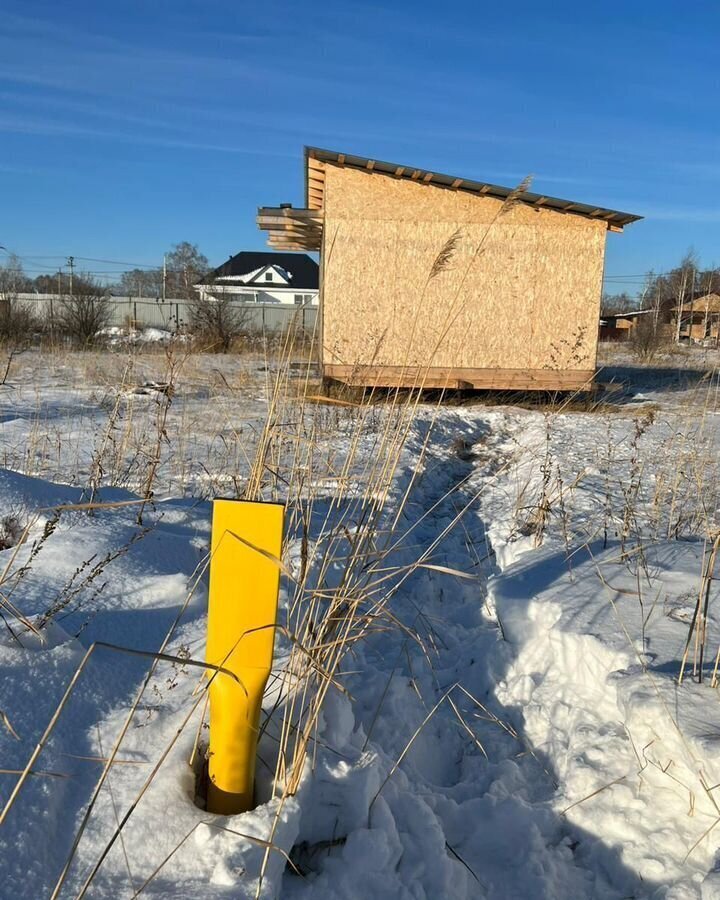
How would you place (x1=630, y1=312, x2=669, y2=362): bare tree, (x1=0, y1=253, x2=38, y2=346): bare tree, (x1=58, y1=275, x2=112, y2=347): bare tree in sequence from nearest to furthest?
(x1=0, y1=253, x2=38, y2=346): bare tree
(x1=58, y1=275, x2=112, y2=347): bare tree
(x1=630, y1=312, x2=669, y2=362): bare tree

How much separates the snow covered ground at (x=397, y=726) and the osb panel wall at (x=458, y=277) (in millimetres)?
6930

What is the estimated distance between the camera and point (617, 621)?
261cm

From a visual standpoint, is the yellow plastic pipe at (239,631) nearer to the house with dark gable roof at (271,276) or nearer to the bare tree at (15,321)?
the bare tree at (15,321)

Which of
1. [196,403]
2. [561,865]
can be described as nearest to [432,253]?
[196,403]

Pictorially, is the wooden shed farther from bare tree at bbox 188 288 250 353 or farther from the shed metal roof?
bare tree at bbox 188 288 250 353

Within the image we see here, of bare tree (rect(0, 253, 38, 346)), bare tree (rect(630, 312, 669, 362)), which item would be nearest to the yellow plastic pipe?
bare tree (rect(0, 253, 38, 346))

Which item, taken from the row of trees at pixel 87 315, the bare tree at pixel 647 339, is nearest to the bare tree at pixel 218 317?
the row of trees at pixel 87 315

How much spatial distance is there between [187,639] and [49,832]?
866 millimetres

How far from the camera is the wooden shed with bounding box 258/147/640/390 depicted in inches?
394

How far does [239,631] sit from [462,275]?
31.2 feet

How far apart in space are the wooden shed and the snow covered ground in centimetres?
688

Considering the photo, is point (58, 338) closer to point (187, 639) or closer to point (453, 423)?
point (453, 423)

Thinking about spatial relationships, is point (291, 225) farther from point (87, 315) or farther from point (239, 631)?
point (239, 631)

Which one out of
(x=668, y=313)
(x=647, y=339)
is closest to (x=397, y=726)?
(x=647, y=339)
